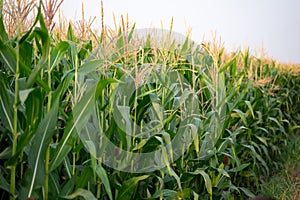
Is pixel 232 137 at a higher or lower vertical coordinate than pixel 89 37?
lower

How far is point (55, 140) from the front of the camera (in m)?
2.15

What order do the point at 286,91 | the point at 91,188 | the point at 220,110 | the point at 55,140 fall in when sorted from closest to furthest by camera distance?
the point at 91,188 → the point at 55,140 → the point at 220,110 → the point at 286,91

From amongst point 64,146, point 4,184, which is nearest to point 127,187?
point 64,146

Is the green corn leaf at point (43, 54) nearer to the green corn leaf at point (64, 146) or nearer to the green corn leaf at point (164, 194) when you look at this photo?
the green corn leaf at point (64, 146)

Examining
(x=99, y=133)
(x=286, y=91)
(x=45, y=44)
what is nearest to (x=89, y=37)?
(x=99, y=133)

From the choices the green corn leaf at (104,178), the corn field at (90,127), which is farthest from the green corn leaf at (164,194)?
the green corn leaf at (104,178)

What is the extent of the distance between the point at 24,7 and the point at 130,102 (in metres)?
0.76

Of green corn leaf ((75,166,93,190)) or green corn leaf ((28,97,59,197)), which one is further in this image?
green corn leaf ((75,166,93,190))

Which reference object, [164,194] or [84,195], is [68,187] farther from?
[164,194]

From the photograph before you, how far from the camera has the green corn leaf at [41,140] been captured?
1.65m

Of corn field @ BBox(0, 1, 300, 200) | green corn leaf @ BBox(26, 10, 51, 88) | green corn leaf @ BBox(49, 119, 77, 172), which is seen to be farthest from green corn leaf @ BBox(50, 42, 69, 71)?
green corn leaf @ BBox(49, 119, 77, 172)

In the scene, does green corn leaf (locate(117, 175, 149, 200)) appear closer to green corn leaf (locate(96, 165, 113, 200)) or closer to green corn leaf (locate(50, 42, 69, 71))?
green corn leaf (locate(96, 165, 113, 200))

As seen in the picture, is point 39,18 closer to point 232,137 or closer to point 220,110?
point 220,110

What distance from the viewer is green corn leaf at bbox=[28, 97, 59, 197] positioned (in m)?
1.65
